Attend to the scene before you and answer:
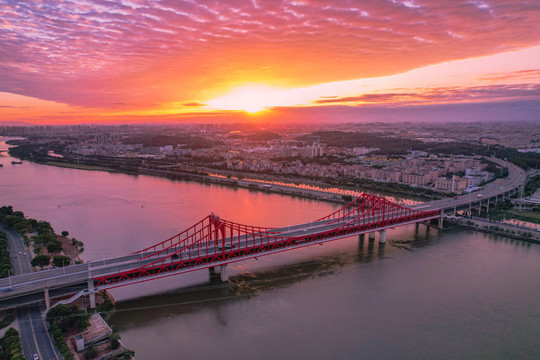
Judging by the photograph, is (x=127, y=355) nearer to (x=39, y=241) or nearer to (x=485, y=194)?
(x=39, y=241)

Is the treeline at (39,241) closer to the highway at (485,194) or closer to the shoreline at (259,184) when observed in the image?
the shoreline at (259,184)

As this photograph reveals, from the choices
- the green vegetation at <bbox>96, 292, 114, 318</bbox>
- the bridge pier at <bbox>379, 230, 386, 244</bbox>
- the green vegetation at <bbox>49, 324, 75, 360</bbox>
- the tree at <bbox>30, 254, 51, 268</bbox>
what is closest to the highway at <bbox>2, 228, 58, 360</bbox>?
the green vegetation at <bbox>49, 324, 75, 360</bbox>

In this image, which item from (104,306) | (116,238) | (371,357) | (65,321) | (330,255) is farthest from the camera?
(116,238)

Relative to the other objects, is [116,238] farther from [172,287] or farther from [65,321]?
[65,321]

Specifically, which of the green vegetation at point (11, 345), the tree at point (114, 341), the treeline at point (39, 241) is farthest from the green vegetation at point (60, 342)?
the treeline at point (39, 241)

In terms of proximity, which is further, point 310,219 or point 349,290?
point 310,219

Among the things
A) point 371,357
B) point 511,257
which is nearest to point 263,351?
point 371,357
